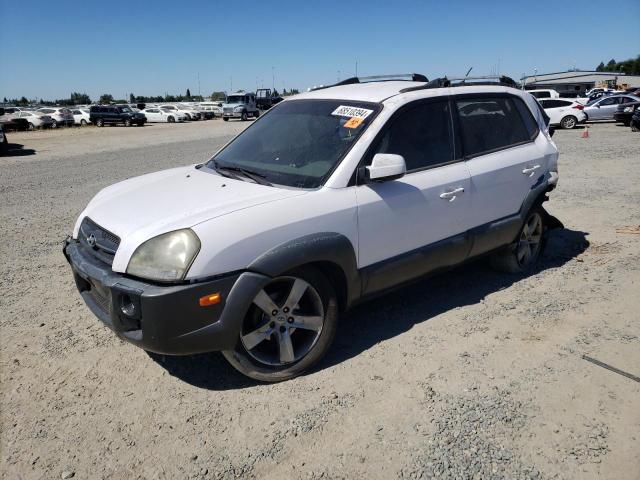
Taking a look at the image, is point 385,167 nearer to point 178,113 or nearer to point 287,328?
point 287,328

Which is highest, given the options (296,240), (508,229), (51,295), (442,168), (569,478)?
(442,168)

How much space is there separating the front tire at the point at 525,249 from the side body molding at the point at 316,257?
2.05 m

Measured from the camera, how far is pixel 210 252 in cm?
268

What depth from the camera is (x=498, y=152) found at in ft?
14.1

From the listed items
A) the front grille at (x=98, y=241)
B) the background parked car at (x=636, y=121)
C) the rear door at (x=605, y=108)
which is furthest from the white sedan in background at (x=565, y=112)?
the front grille at (x=98, y=241)

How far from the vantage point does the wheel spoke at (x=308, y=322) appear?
312 cm

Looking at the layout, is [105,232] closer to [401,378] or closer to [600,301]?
[401,378]

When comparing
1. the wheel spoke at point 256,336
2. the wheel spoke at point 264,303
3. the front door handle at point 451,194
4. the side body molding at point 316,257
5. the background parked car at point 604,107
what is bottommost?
the wheel spoke at point 256,336

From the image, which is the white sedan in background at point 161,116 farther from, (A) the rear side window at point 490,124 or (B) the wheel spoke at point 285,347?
(B) the wheel spoke at point 285,347

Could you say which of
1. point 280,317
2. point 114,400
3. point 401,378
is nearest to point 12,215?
point 114,400

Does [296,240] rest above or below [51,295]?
above

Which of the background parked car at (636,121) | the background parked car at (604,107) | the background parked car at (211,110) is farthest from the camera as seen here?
the background parked car at (211,110)

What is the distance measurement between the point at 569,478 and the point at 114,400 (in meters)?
2.48

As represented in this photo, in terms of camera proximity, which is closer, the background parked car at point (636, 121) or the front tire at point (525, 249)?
the front tire at point (525, 249)
